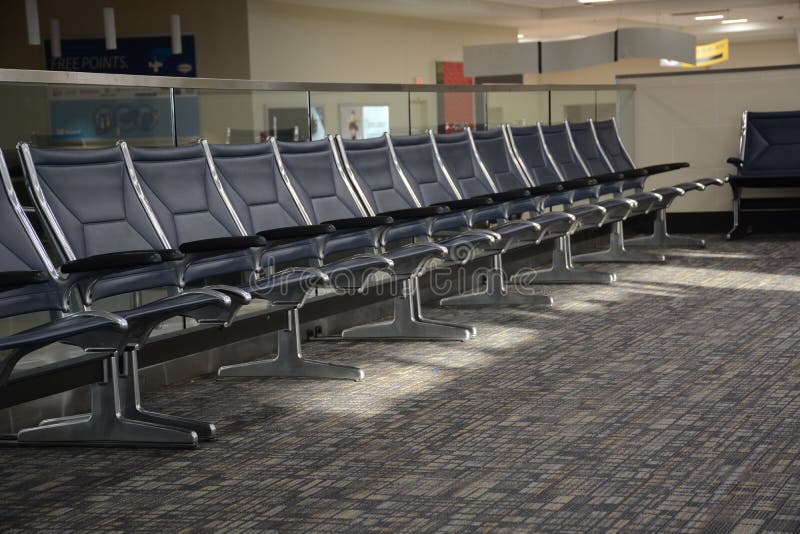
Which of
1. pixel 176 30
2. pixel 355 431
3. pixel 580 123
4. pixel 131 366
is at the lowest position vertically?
pixel 355 431

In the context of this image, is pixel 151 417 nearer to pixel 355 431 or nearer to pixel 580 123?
pixel 355 431

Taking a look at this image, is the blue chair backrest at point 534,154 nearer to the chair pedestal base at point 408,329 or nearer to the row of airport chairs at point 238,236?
the row of airport chairs at point 238,236

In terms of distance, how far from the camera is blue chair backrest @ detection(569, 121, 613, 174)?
25.9ft

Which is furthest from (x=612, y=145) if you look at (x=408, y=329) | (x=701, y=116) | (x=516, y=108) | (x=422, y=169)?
(x=408, y=329)

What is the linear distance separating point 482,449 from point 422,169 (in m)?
2.76

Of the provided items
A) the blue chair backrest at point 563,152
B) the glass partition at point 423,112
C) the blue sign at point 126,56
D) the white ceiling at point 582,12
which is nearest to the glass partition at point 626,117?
the blue chair backrest at point 563,152

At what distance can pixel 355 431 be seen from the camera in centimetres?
363

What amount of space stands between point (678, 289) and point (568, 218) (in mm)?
774

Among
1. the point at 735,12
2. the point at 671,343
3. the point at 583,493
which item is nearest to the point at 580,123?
the point at 671,343

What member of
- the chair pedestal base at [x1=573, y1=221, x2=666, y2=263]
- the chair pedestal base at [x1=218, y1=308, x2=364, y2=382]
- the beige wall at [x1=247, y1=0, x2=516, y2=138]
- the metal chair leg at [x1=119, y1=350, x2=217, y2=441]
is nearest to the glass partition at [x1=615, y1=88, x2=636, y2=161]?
the chair pedestal base at [x1=573, y1=221, x2=666, y2=263]

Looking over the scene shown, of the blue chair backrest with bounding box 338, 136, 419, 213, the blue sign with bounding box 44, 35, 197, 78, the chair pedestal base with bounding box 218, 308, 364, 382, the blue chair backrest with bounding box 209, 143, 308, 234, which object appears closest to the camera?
the chair pedestal base with bounding box 218, 308, 364, 382

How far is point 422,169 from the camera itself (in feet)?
19.4

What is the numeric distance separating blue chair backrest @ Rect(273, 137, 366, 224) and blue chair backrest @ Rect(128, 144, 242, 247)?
54cm

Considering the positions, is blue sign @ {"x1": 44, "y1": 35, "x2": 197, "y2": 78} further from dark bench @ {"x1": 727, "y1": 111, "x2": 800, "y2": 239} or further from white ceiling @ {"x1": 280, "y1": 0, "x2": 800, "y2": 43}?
dark bench @ {"x1": 727, "y1": 111, "x2": 800, "y2": 239}
